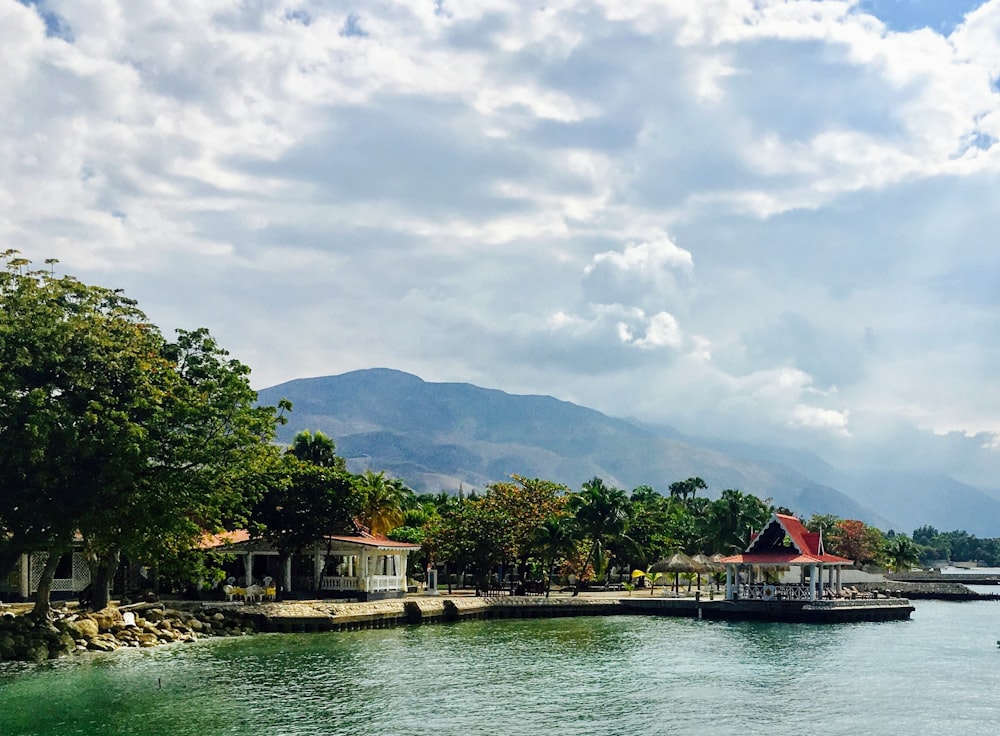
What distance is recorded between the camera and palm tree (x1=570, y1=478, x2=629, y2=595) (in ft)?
241

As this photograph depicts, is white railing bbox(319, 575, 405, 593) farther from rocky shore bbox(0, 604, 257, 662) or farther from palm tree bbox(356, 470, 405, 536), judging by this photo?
palm tree bbox(356, 470, 405, 536)

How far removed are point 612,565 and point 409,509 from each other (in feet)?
57.9

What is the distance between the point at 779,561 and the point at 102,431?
137 ft

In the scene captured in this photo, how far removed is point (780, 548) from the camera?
66.5 meters

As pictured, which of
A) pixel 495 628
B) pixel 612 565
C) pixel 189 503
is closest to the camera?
pixel 189 503

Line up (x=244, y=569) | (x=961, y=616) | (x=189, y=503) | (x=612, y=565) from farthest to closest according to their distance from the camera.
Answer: (x=612, y=565)
(x=961, y=616)
(x=244, y=569)
(x=189, y=503)

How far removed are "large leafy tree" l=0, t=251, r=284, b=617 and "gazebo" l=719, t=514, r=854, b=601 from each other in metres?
34.5

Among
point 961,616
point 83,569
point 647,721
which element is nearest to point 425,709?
point 647,721

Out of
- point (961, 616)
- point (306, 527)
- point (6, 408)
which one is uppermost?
point (6, 408)

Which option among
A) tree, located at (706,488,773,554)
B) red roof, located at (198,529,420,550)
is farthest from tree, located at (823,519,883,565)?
Answer: red roof, located at (198,529,420,550)

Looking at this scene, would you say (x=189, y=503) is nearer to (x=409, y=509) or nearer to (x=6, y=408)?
(x=6, y=408)

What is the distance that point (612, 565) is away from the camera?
88188mm

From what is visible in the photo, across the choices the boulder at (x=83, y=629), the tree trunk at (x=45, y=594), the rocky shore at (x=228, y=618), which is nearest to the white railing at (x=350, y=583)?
the rocky shore at (x=228, y=618)

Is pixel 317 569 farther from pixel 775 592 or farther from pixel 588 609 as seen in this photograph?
pixel 775 592
